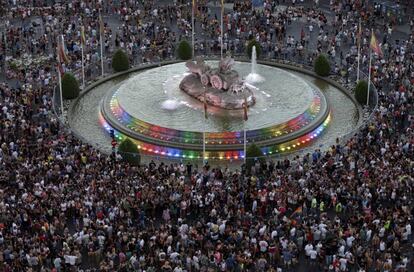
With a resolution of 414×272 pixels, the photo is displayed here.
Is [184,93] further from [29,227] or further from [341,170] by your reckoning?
[29,227]

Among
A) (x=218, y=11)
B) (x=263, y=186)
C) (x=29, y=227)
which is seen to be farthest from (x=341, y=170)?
(x=218, y=11)

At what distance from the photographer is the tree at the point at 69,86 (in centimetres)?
5693

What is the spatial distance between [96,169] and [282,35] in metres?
29.9

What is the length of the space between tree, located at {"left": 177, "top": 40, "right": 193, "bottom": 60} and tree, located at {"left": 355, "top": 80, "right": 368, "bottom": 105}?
15.2 metres

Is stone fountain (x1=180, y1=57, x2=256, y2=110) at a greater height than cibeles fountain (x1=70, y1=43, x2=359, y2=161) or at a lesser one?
greater

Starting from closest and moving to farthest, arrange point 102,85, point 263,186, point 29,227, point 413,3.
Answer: point 29,227, point 263,186, point 102,85, point 413,3

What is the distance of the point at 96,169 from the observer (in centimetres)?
4462

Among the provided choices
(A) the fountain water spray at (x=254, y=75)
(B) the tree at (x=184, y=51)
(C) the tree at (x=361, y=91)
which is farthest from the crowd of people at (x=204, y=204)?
(B) the tree at (x=184, y=51)

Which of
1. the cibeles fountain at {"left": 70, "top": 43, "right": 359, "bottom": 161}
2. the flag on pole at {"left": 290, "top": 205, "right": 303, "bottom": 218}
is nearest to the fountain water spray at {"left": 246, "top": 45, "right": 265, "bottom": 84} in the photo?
the cibeles fountain at {"left": 70, "top": 43, "right": 359, "bottom": 161}

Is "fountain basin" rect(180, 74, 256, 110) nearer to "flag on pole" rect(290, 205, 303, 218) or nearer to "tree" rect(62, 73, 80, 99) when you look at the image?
"tree" rect(62, 73, 80, 99)

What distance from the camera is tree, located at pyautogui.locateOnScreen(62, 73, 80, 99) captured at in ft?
187

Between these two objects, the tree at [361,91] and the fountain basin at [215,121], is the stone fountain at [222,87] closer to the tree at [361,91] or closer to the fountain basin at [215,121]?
the fountain basin at [215,121]

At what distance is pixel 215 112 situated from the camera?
175ft

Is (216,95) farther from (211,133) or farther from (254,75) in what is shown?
(254,75)
